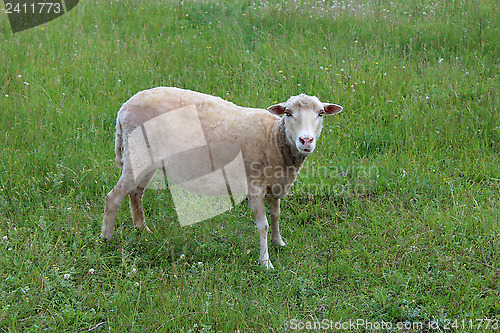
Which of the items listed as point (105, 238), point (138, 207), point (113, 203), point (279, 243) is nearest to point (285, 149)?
point (279, 243)

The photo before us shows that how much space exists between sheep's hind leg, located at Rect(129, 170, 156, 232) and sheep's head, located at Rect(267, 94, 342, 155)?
63.9 inches

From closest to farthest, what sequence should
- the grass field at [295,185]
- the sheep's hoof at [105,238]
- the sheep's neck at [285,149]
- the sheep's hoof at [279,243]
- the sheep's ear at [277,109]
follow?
1. the grass field at [295,185]
2. the sheep's ear at [277,109]
3. the sheep's neck at [285,149]
4. the sheep's hoof at [105,238]
5. the sheep's hoof at [279,243]

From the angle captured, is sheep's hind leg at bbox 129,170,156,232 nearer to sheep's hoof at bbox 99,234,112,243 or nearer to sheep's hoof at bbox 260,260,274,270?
sheep's hoof at bbox 99,234,112,243

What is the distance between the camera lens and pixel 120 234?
15.3ft

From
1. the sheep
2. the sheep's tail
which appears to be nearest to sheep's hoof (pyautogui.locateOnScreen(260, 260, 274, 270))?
the sheep

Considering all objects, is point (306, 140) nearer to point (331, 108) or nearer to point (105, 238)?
point (331, 108)

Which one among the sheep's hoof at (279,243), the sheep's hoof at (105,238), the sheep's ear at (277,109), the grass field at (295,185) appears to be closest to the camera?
the grass field at (295,185)

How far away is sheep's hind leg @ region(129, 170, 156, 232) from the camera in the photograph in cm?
489

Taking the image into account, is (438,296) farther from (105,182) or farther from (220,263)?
(105,182)

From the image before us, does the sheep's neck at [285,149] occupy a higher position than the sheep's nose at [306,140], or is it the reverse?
the sheep's nose at [306,140]

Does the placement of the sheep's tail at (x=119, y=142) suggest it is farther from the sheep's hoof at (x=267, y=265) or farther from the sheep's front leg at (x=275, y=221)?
the sheep's hoof at (x=267, y=265)

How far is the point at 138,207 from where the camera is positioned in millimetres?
4867

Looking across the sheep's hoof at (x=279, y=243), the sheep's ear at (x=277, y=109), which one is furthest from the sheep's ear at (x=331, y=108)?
the sheep's hoof at (x=279, y=243)

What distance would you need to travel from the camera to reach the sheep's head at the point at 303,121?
3854mm
